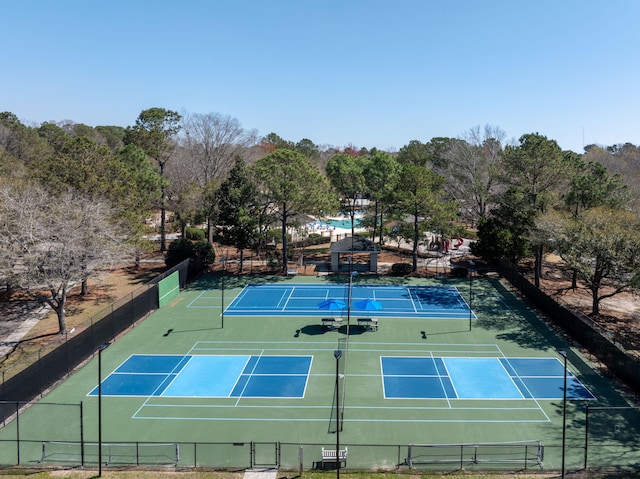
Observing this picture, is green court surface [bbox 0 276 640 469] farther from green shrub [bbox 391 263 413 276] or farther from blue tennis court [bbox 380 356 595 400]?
green shrub [bbox 391 263 413 276]

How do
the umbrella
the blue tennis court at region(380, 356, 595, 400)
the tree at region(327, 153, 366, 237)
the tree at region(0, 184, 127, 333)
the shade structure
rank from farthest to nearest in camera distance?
1. the tree at region(327, 153, 366, 237)
2. the shade structure
3. the umbrella
4. the tree at region(0, 184, 127, 333)
5. the blue tennis court at region(380, 356, 595, 400)

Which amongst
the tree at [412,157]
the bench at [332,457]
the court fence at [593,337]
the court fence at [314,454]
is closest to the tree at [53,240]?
the court fence at [314,454]

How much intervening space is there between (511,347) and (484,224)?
18.8 metres

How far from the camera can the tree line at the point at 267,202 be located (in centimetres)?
2834

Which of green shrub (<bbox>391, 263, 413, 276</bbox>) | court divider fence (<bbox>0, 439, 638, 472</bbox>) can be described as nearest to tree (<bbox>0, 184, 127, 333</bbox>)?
court divider fence (<bbox>0, 439, 638, 472</bbox>)

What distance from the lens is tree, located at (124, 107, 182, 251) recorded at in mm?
50531

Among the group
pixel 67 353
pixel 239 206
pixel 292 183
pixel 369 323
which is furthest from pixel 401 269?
pixel 67 353

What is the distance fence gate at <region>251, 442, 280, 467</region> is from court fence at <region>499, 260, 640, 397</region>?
1601cm

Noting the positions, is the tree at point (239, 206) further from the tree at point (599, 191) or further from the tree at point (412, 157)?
the tree at point (412, 157)

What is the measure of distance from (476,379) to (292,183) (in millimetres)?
23094

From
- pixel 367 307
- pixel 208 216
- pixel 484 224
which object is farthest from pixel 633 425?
pixel 208 216

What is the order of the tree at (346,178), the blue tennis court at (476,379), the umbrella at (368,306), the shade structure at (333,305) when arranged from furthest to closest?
the tree at (346,178) < the shade structure at (333,305) < the umbrella at (368,306) < the blue tennis court at (476,379)

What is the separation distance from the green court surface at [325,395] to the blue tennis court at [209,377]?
0.09 metres

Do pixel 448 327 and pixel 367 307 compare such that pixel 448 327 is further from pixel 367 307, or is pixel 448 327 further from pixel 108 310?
pixel 108 310
